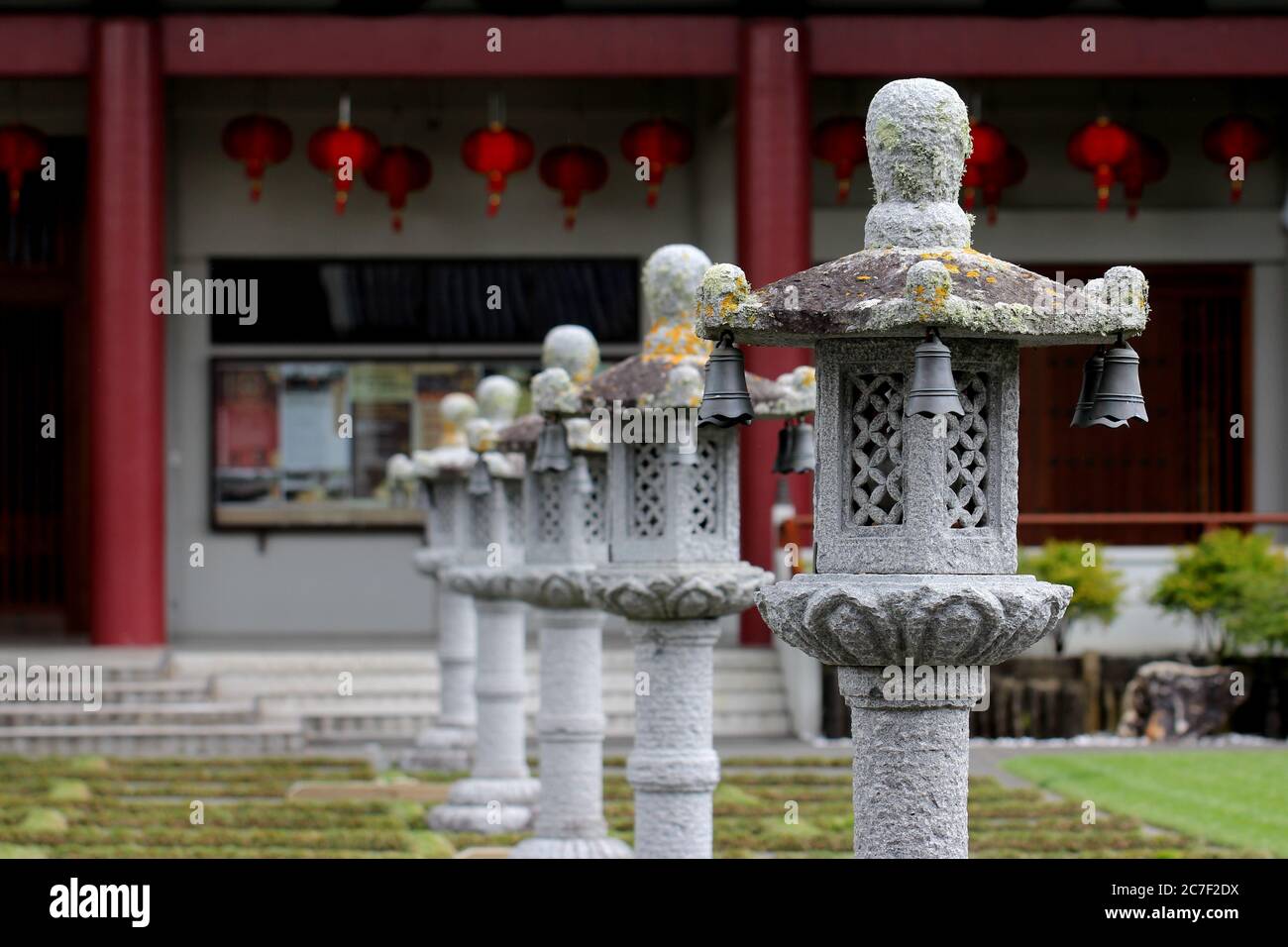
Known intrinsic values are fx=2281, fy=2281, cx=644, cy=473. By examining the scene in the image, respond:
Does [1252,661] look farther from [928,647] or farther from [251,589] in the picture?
[928,647]

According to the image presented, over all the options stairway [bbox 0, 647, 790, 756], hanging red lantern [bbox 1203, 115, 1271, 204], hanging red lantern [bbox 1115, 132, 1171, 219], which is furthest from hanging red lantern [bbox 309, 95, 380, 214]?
hanging red lantern [bbox 1203, 115, 1271, 204]

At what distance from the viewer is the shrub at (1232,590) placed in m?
14.9

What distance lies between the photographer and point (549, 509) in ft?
30.7

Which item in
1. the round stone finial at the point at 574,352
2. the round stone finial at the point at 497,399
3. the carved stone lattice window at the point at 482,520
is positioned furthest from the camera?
the carved stone lattice window at the point at 482,520

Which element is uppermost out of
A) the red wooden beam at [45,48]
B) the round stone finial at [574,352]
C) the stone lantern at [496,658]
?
the red wooden beam at [45,48]

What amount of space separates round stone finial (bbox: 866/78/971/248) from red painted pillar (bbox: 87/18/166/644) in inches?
483

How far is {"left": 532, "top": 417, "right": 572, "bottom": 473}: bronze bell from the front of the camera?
26.8 ft

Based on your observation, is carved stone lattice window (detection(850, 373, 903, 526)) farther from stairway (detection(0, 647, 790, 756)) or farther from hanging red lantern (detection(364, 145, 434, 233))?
hanging red lantern (detection(364, 145, 434, 233))

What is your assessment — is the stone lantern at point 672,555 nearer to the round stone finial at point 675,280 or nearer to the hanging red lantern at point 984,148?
the round stone finial at point 675,280

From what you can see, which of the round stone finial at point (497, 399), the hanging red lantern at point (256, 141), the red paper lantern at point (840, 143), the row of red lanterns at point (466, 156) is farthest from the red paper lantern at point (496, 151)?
the round stone finial at point (497, 399)

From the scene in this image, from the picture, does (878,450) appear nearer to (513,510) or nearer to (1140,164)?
(513,510)

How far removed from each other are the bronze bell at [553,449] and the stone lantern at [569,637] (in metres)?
0.65

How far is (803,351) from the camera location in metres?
17.3

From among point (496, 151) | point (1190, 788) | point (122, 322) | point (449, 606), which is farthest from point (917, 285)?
point (496, 151)
